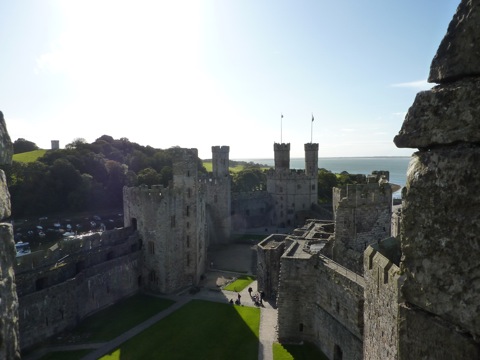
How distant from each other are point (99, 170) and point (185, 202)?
118ft

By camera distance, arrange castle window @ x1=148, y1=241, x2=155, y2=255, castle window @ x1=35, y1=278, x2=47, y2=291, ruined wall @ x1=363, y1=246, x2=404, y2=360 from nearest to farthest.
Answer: ruined wall @ x1=363, y1=246, x2=404, y2=360 → castle window @ x1=35, y1=278, x2=47, y2=291 → castle window @ x1=148, y1=241, x2=155, y2=255

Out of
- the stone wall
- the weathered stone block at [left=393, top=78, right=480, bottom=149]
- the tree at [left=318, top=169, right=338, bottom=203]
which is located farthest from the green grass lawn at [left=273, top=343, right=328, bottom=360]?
the tree at [left=318, top=169, right=338, bottom=203]

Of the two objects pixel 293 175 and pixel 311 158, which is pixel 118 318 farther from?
pixel 311 158

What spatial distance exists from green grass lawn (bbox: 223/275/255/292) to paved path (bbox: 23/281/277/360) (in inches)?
27.8

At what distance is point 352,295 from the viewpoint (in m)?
16.1

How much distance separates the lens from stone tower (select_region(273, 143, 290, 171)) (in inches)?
2243

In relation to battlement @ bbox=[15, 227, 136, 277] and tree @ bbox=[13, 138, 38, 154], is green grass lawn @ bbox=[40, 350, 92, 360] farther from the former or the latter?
tree @ bbox=[13, 138, 38, 154]

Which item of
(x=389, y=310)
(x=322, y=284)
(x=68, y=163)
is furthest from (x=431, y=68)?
(x=68, y=163)

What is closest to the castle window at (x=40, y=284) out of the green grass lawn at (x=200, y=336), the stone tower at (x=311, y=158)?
the green grass lawn at (x=200, y=336)

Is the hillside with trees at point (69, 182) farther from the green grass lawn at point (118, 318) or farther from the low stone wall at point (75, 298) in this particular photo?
the green grass lawn at point (118, 318)

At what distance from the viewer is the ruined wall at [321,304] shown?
53.0 feet

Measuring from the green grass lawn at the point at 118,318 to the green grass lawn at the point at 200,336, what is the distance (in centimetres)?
169

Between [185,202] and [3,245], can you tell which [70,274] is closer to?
[185,202]

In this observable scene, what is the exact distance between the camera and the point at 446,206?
10.0ft
